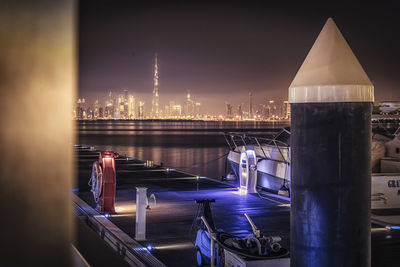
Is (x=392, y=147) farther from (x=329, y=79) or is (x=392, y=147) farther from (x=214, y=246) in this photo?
(x=329, y=79)

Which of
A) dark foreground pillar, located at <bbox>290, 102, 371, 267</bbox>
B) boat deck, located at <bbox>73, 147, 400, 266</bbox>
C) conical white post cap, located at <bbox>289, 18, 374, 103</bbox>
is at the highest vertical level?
conical white post cap, located at <bbox>289, 18, 374, 103</bbox>

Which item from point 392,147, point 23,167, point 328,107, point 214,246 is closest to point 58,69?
point 23,167

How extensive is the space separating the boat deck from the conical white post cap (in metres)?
5.37

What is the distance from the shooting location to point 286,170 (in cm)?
1869

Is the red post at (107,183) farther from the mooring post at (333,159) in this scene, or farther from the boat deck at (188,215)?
the mooring post at (333,159)

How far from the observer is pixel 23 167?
69.4 inches

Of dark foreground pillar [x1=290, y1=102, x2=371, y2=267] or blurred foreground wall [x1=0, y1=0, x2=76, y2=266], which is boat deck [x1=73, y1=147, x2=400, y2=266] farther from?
blurred foreground wall [x1=0, y1=0, x2=76, y2=266]

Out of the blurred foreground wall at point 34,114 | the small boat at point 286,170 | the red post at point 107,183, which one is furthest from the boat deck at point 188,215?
the blurred foreground wall at point 34,114

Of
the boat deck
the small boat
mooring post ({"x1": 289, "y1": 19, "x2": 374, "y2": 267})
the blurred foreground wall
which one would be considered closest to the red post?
the boat deck

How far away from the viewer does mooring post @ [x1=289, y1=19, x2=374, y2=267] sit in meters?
3.22

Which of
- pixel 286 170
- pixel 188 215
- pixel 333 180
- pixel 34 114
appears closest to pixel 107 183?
pixel 188 215

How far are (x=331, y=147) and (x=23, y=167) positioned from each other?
2128 mm

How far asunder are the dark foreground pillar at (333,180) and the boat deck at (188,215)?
5027mm

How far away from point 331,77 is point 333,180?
0.71 metres
